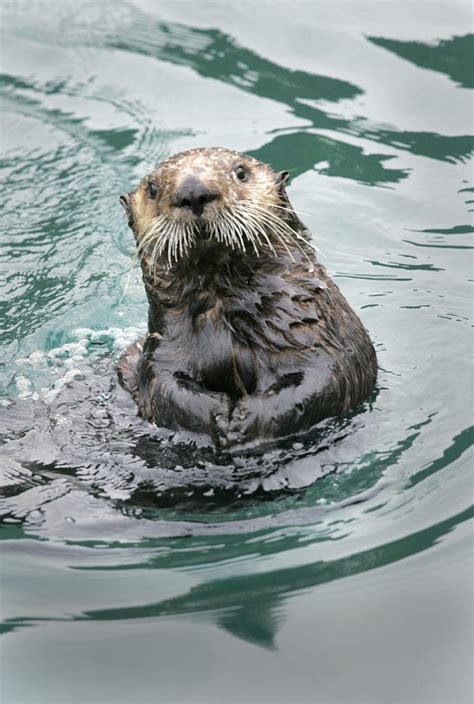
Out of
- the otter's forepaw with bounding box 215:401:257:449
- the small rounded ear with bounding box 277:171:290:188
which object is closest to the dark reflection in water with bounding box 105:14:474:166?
the small rounded ear with bounding box 277:171:290:188

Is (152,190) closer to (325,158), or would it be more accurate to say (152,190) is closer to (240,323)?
(240,323)

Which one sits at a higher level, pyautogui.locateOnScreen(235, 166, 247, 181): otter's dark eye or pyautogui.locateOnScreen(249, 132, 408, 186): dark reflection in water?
pyautogui.locateOnScreen(235, 166, 247, 181): otter's dark eye

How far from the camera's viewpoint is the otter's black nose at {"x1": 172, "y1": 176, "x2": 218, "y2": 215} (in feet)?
14.6

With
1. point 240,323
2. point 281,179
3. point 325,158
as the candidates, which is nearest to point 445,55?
point 325,158

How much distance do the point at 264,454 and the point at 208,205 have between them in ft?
3.53

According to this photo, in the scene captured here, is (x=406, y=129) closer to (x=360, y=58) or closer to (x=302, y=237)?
(x=360, y=58)

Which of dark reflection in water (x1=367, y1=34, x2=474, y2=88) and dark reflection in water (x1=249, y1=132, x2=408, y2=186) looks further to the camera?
dark reflection in water (x1=367, y1=34, x2=474, y2=88)

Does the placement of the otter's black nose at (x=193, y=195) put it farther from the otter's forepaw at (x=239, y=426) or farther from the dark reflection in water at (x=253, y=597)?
the dark reflection in water at (x=253, y=597)

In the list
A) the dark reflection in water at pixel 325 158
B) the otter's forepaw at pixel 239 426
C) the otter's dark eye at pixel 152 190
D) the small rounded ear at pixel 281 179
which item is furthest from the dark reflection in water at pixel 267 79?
the otter's forepaw at pixel 239 426

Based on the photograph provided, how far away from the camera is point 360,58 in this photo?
9.38 meters

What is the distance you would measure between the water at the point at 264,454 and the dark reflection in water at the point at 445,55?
0.08 feet

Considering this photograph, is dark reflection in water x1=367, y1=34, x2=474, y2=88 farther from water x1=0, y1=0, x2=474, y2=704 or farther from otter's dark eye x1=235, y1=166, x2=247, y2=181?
otter's dark eye x1=235, y1=166, x2=247, y2=181

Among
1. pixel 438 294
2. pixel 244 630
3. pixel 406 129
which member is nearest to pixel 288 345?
pixel 244 630

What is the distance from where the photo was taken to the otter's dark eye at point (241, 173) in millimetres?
4793
